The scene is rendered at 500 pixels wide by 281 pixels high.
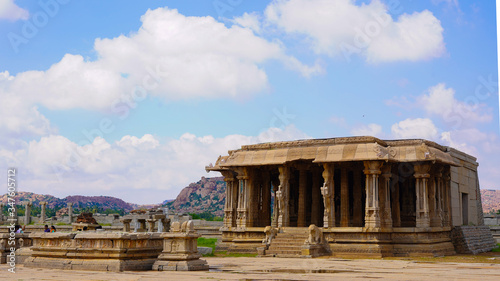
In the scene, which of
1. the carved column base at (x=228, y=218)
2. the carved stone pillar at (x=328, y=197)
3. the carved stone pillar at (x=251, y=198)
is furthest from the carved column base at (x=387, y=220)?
the carved column base at (x=228, y=218)

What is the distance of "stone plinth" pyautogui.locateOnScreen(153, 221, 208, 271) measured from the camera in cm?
1511

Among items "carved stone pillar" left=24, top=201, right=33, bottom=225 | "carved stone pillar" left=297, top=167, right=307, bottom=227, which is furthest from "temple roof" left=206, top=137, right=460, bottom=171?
"carved stone pillar" left=24, top=201, right=33, bottom=225

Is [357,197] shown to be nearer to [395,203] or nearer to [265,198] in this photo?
[395,203]

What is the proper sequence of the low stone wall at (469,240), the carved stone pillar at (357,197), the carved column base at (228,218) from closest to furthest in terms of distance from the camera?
1. the low stone wall at (469,240)
2. the carved stone pillar at (357,197)
3. the carved column base at (228,218)

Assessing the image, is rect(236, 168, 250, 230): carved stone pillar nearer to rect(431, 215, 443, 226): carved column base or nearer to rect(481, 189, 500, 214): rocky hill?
rect(431, 215, 443, 226): carved column base

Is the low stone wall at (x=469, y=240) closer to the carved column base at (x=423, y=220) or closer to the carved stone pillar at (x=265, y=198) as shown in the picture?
the carved column base at (x=423, y=220)

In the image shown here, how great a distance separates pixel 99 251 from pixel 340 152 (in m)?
13.9

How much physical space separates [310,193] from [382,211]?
6531 millimetres

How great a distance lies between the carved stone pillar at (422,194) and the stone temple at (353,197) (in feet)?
0.16

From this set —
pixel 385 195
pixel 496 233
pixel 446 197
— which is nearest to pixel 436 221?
pixel 446 197

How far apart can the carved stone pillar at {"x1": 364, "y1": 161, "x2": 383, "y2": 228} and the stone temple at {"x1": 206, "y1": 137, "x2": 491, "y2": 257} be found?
5 centimetres

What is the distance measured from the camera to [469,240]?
2739cm

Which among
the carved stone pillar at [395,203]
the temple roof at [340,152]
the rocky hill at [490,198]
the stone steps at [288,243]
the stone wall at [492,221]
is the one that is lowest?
the stone steps at [288,243]

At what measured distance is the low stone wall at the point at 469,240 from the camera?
26797 millimetres
